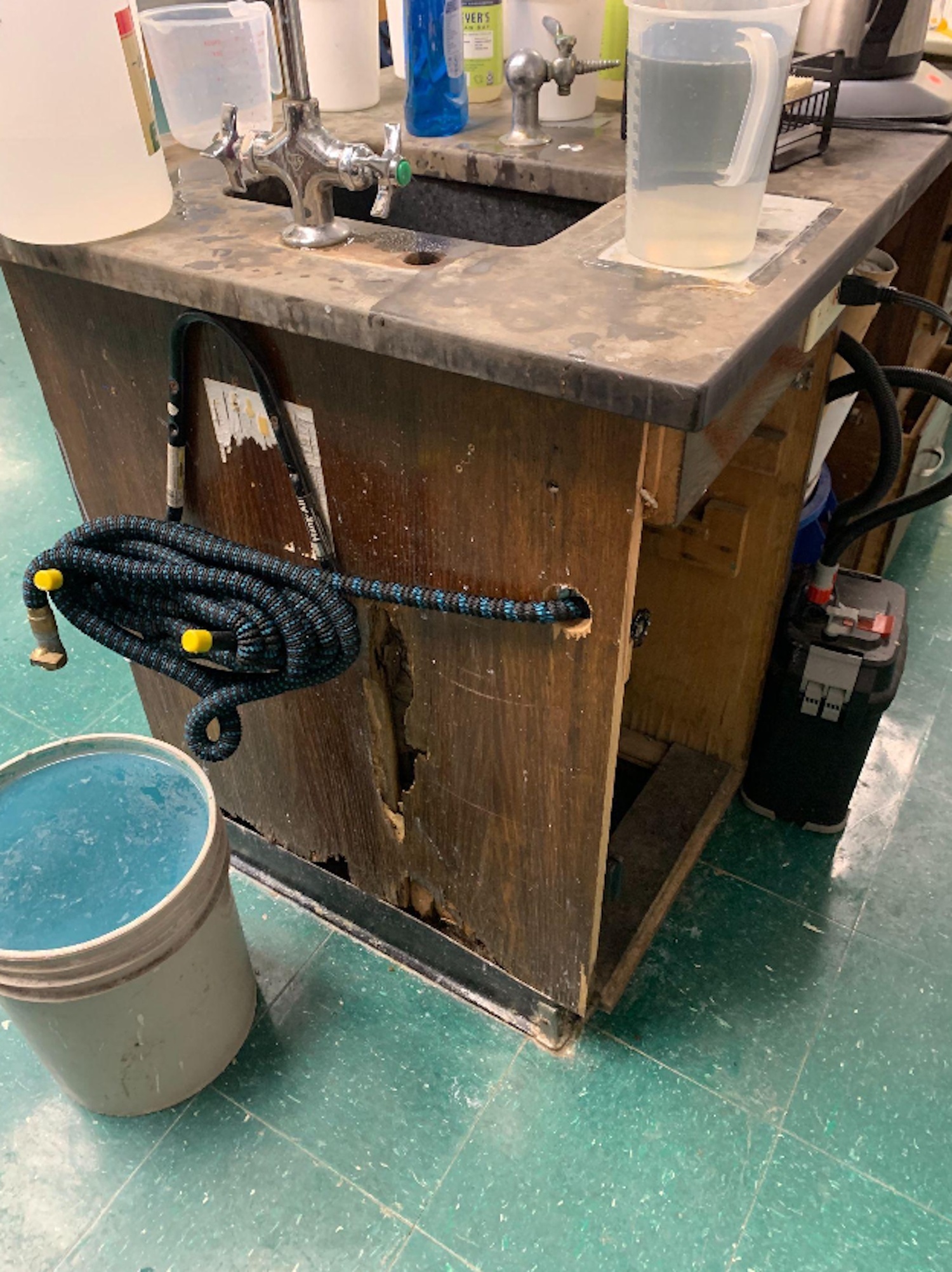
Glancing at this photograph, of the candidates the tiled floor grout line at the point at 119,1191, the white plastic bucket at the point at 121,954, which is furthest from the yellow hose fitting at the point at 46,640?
the tiled floor grout line at the point at 119,1191

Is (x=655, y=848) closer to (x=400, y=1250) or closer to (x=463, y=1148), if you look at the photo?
(x=463, y=1148)

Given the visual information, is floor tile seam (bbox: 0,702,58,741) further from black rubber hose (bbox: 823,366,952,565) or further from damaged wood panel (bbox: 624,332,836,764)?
black rubber hose (bbox: 823,366,952,565)

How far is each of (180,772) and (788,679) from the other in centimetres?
91

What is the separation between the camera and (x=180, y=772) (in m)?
1.18

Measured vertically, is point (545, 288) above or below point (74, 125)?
below

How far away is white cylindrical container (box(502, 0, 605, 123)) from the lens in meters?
1.25

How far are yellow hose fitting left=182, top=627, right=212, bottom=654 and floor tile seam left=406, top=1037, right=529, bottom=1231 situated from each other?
75cm

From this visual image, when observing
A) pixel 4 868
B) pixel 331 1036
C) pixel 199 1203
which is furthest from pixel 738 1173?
pixel 4 868

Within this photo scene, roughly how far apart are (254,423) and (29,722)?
1107mm

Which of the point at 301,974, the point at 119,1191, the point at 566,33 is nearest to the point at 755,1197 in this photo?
the point at 301,974

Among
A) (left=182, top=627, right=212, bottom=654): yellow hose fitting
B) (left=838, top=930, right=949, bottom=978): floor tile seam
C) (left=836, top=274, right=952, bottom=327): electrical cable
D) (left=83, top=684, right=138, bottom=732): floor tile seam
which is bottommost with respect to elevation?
(left=838, top=930, right=949, bottom=978): floor tile seam

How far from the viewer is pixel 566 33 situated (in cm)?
126

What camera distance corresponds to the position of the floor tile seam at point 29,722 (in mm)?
1794

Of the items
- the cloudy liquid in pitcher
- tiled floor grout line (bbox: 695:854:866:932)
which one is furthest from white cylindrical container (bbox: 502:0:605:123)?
tiled floor grout line (bbox: 695:854:866:932)
